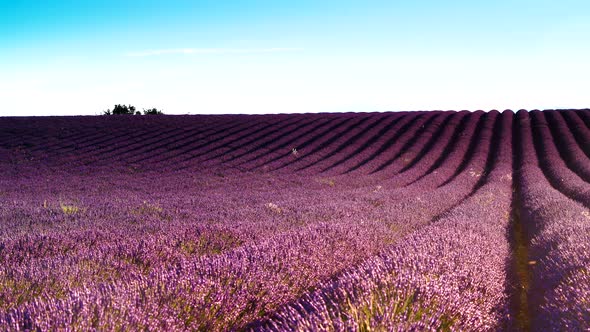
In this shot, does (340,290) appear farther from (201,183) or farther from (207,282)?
(201,183)

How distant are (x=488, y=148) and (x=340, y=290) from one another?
21.5m

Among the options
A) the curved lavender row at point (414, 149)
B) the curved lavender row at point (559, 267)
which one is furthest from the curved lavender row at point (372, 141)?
the curved lavender row at point (559, 267)

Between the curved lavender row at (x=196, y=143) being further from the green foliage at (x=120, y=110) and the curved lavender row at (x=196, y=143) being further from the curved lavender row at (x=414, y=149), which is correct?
the green foliage at (x=120, y=110)

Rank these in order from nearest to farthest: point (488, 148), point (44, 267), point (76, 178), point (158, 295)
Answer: point (158, 295) < point (44, 267) < point (76, 178) < point (488, 148)

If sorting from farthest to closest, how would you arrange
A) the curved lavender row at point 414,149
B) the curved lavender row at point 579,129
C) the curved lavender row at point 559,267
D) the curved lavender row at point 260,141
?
the curved lavender row at point 579,129
the curved lavender row at point 260,141
the curved lavender row at point 414,149
the curved lavender row at point 559,267

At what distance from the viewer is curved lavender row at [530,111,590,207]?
12.2 metres

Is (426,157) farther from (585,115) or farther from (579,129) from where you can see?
(585,115)

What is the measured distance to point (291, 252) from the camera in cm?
437

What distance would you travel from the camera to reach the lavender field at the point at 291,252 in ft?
9.42

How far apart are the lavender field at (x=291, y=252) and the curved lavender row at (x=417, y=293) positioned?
18 millimetres

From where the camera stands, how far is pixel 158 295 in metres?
3.01

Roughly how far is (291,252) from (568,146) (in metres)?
21.2

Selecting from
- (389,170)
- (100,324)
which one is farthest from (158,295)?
(389,170)

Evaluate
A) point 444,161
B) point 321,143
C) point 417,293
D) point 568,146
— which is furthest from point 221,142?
point 417,293
